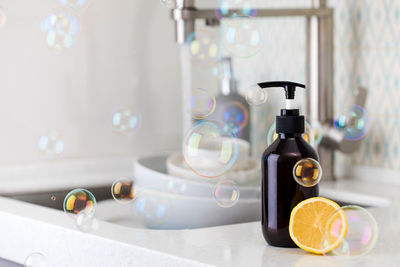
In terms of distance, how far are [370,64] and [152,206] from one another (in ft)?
1.99

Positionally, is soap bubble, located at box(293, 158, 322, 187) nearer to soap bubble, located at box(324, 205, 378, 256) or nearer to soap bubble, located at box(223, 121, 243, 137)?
soap bubble, located at box(324, 205, 378, 256)

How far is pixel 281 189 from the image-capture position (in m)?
0.74

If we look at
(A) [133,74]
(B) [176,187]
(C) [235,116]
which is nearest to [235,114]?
(C) [235,116]

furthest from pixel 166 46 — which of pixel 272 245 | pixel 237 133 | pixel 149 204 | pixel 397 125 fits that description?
pixel 272 245

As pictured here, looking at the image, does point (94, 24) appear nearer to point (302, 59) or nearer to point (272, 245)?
point (302, 59)

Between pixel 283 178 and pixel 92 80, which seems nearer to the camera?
pixel 283 178

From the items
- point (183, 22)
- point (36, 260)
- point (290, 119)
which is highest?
point (183, 22)

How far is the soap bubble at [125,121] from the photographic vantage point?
151 cm

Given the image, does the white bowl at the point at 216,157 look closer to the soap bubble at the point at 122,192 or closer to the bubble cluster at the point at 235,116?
the soap bubble at the point at 122,192

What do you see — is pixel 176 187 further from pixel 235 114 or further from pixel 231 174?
pixel 235 114

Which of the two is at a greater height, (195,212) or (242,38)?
(242,38)

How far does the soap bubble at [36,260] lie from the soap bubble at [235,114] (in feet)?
2.39

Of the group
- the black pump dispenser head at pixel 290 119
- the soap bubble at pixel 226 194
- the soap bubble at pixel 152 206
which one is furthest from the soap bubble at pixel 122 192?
the black pump dispenser head at pixel 290 119

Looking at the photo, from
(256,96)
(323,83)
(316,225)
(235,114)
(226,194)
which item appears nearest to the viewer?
(316,225)
